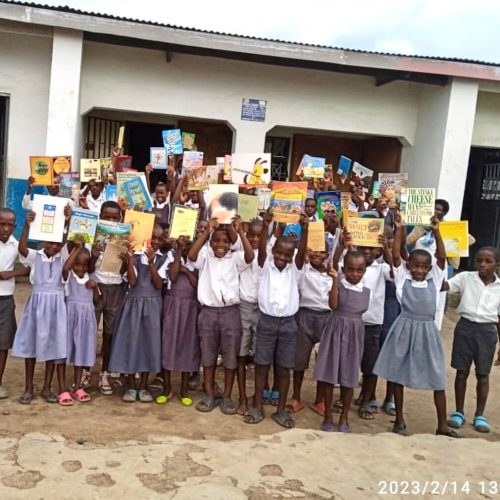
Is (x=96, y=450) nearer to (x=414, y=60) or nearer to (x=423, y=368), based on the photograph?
(x=423, y=368)

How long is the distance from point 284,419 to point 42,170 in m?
2.77

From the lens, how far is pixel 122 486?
8.45 feet

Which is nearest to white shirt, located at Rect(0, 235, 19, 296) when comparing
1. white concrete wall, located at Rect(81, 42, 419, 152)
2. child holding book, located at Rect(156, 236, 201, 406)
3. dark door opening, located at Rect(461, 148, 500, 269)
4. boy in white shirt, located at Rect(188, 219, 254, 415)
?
child holding book, located at Rect(156, 236, 201, 406)

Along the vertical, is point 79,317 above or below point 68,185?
below

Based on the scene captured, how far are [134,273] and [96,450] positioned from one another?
4.32 ft

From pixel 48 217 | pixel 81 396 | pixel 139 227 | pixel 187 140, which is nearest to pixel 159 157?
pixel 187 140

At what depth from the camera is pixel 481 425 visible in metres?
4.19

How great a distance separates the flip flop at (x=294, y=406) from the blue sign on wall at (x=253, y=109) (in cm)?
479

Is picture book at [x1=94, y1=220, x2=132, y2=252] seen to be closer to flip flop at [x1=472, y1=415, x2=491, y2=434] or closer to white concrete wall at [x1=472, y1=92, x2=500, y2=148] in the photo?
flip flop at [x1=472, y1=415, x2=491, y2=434]

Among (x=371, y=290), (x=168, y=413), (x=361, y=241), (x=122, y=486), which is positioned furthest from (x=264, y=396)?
(x=122, y=486)

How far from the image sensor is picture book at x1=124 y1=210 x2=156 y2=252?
3.76m

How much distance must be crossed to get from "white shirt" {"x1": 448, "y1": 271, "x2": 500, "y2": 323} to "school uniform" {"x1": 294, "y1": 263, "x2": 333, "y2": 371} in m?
1.05

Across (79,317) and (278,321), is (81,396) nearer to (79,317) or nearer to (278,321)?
(79,317)
